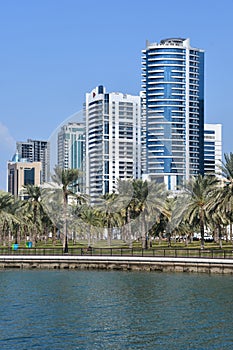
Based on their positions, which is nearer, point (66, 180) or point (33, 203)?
point (66, 180)

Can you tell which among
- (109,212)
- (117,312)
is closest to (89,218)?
(109,212)

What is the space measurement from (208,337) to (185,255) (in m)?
35.4

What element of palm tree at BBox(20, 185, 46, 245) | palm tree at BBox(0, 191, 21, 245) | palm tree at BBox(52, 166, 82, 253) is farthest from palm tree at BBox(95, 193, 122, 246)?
palm tree at BBox(52, 166, 82, 253)

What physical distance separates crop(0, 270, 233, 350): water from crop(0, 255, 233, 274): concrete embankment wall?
210 cm

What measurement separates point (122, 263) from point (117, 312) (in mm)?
26037

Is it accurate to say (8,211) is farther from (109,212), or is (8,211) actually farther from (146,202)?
(146,202)

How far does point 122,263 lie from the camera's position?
6906cm

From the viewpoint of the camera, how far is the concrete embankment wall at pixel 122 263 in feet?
209

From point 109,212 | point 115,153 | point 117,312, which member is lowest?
point 117,312

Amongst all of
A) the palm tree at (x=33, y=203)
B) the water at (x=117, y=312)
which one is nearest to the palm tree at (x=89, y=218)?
the palm tree at (x=33, y=203)

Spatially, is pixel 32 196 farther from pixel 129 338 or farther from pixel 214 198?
pixel 129 338

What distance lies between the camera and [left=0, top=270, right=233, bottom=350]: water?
3450 cm

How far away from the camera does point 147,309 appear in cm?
4400

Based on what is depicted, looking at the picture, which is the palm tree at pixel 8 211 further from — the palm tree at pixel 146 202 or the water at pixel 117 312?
the water at pixel 117 312
